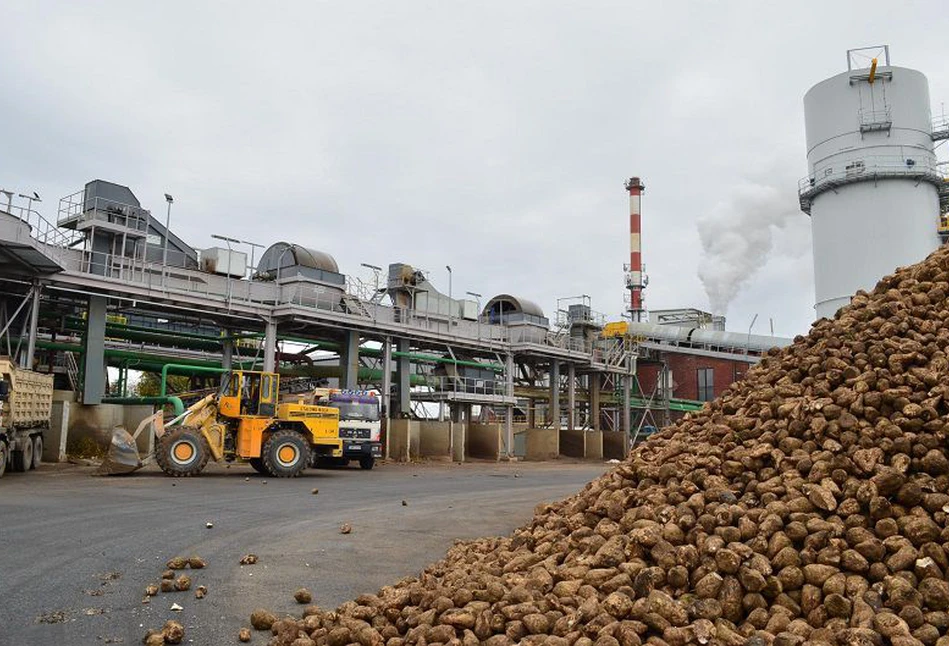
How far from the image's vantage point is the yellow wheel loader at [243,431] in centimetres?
1850

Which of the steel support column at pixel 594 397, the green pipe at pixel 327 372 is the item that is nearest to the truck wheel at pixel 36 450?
the green pipe at pixel 327 372

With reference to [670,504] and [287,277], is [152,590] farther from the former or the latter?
[287,277]

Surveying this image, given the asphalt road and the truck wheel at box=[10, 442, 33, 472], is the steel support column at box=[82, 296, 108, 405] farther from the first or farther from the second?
the asphalt road

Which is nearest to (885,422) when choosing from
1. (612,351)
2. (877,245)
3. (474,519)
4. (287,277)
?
(474,519)

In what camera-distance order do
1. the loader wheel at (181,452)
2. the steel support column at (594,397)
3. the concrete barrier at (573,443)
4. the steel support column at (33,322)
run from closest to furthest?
the loader wheel at (181,452)
the steel support column at (33,322)
the concrete barrier at (573,443)
the steel support column at (594,397)

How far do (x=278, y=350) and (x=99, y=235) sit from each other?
33.0 feet

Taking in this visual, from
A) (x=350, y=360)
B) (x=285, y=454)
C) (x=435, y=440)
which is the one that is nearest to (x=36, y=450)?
(x=285, y=454)

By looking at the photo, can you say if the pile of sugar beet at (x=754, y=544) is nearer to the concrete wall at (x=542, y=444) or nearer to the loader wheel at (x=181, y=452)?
the loader wheel at (x=181, y=452)

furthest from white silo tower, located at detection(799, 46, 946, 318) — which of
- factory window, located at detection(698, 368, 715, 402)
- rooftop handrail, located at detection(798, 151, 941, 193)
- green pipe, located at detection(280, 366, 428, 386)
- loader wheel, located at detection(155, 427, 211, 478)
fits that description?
loader wheel, located at detection(155, 427, 211, 478)

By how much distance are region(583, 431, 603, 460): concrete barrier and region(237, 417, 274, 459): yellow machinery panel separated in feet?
76.2

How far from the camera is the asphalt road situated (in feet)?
20.6

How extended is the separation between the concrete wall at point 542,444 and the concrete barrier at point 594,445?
2.57m

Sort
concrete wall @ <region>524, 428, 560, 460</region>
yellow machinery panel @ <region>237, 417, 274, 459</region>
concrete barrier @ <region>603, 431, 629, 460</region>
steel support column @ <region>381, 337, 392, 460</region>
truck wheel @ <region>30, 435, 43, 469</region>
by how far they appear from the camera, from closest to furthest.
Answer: yellow machinery panel @ <region>237, 417, 274, 459</region> → truck wheel @ <region>30, 435, 43, 469</region> → steel support column @ <region>381, 337, 392, 460</region> → concrete wall @ <region>524, 428, 560, 460</region> → concrete barrier @ <region>603, 431, 629, 460</region>

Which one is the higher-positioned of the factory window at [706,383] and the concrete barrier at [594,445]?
the factory window at [706,383]
